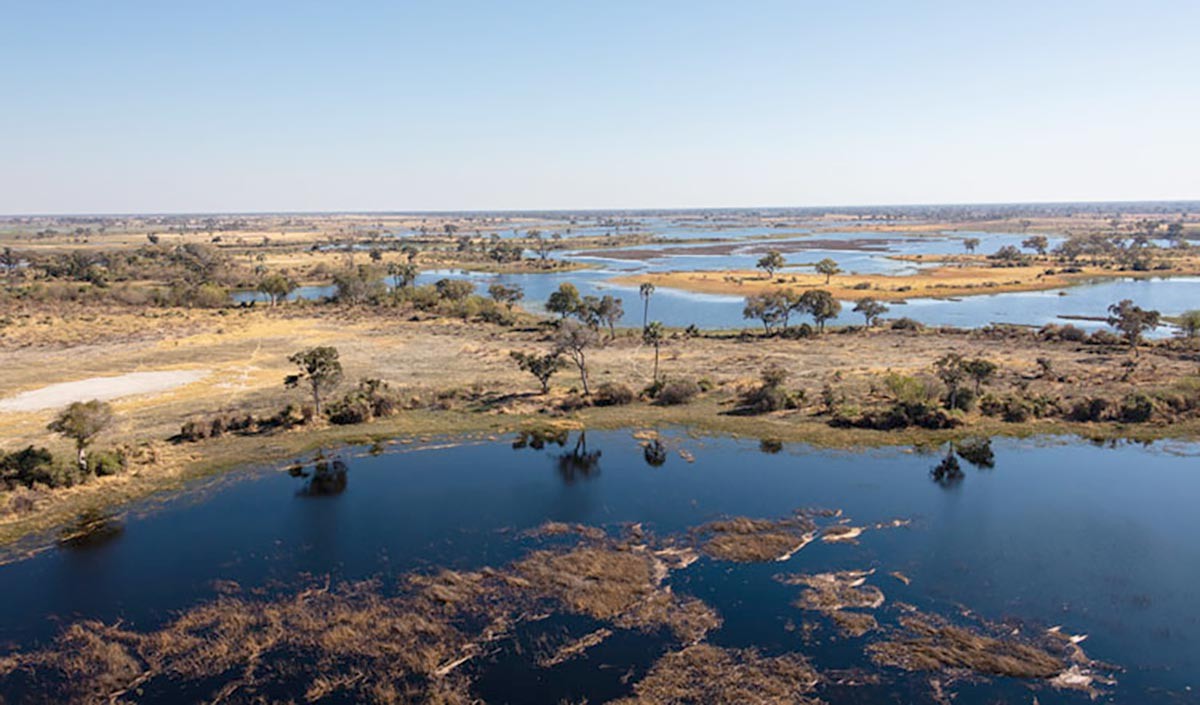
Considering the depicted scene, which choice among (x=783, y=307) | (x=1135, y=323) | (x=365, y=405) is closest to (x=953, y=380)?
(x=1135, y=323)

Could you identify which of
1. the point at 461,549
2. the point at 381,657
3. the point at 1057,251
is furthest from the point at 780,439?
the point at 1057,251

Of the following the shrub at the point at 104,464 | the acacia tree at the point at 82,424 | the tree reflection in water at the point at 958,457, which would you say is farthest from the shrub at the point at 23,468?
the tree reflection in water at the point at 958,457

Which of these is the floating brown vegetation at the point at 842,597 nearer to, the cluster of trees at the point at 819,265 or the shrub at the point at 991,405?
the shrub at the point at 991,405

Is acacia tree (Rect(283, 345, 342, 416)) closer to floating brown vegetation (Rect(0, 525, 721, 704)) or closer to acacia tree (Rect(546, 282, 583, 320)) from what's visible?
floating brown vegetation (Rect(0, 525, 721, 704))

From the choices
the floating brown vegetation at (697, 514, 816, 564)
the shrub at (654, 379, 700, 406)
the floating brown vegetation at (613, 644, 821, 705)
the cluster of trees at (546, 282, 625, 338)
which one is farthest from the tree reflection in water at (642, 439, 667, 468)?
the cluster of trees at (546, 282, 625, 338)

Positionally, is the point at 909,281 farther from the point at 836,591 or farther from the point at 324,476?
the point at 324,476

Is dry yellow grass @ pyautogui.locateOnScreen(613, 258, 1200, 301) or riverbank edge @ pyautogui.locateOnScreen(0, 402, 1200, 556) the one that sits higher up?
dry yellow grass @ pyautogui.locateOnScreen(613, 258, 1200, 301)
